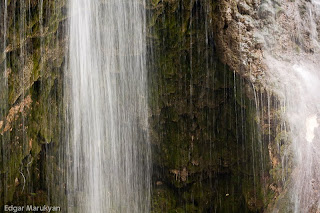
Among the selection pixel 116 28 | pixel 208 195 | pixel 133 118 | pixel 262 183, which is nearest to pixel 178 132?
pixel 133 118

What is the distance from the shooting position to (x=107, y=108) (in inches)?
275

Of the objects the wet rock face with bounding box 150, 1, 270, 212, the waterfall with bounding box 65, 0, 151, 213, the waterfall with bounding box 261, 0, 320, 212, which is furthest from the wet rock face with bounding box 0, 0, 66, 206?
the waterfall with bounding box 261, 0, 320, 212

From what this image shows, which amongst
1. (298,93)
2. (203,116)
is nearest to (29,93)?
(203,116)

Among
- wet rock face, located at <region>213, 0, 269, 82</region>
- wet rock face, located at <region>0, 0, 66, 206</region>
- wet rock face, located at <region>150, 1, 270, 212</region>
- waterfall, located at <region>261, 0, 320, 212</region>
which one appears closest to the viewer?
waterfall, located at <region>261, 0, 320, 212</region>

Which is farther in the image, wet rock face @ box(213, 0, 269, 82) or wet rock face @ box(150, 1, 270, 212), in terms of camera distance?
wet rock face @ box(150, 1, 270, 212)

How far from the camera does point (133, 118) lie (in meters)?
7.12

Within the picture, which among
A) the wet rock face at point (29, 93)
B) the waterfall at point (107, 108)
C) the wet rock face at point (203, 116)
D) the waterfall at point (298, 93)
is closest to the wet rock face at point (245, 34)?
the wet rock face at point (203, 116)

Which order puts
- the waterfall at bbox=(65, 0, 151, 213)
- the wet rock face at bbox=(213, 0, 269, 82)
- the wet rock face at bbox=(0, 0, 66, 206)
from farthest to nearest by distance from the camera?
1. the waterfall at bbox=(65, 0, 151, 213)
2. the wet rock face at bbox=(0, 0, 66, 206)
3. the wet rock face at bbox=(213, 0, 269, 82)

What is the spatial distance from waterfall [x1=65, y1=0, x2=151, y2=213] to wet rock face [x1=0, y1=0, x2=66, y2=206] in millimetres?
310

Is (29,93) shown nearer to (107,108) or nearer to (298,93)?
(107,108)

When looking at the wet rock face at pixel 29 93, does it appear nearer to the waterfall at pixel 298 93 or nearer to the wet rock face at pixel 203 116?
the wet rock face at pixel 203 116

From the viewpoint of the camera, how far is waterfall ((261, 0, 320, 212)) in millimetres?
5277

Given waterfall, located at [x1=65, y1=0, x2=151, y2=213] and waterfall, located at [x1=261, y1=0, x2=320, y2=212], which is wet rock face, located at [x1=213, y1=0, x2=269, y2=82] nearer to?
waterfall, located at [x1=261, y1=0, x2=320, y2=212]

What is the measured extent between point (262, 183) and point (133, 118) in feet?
9.91
